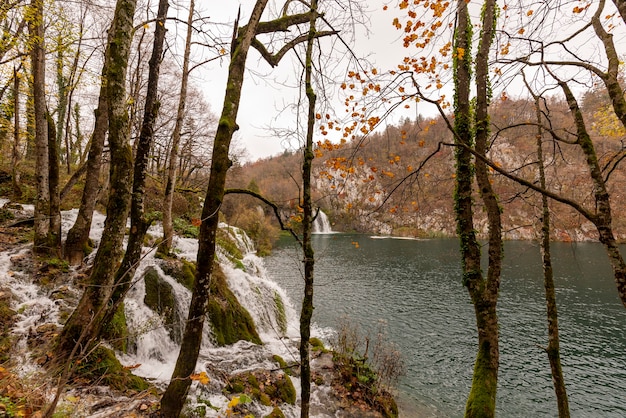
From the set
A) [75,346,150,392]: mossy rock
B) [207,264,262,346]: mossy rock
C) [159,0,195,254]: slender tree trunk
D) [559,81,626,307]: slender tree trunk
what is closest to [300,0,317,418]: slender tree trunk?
[75,346,150,392]: mossy rock

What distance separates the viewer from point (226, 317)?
8.85m

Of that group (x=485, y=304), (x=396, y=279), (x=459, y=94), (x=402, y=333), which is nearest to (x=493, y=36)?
(x=459, y=94)

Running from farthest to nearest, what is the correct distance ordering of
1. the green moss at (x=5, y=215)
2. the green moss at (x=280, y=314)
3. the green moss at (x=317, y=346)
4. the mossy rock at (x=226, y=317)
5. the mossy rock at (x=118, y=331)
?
1. the green moss at (x=280, y=314)
2. the green moss at (x=317, y=346)
3. the mossy rock at (x=226, y=317)
4. the green moss at (x=5, y=215)
5. the mossy rock at (x=118, y=331)

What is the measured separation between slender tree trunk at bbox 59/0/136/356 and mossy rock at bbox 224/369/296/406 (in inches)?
126

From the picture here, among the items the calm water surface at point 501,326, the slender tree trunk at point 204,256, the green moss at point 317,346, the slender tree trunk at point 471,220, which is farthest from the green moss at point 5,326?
the green moss at point 317,346

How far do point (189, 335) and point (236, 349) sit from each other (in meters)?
5.76

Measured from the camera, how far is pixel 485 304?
4.48 m

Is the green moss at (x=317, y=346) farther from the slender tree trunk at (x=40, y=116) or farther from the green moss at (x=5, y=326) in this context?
the slender tree trunk at (x=40, y=116)

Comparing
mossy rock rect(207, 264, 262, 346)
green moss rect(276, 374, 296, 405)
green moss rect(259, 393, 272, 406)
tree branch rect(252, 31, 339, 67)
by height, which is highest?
tree branch rect(252, 31, 339, 67)

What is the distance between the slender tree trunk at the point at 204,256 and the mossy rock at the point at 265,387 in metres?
3.46

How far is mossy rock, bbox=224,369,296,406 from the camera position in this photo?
6.35 m

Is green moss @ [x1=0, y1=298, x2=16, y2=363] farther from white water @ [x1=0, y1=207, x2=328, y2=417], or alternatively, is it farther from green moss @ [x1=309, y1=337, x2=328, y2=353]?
green moss @ [x1=309, y1=337, x2=328, y2=353]

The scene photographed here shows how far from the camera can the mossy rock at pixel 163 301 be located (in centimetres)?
746

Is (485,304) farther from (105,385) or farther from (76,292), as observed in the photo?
(76,292)
